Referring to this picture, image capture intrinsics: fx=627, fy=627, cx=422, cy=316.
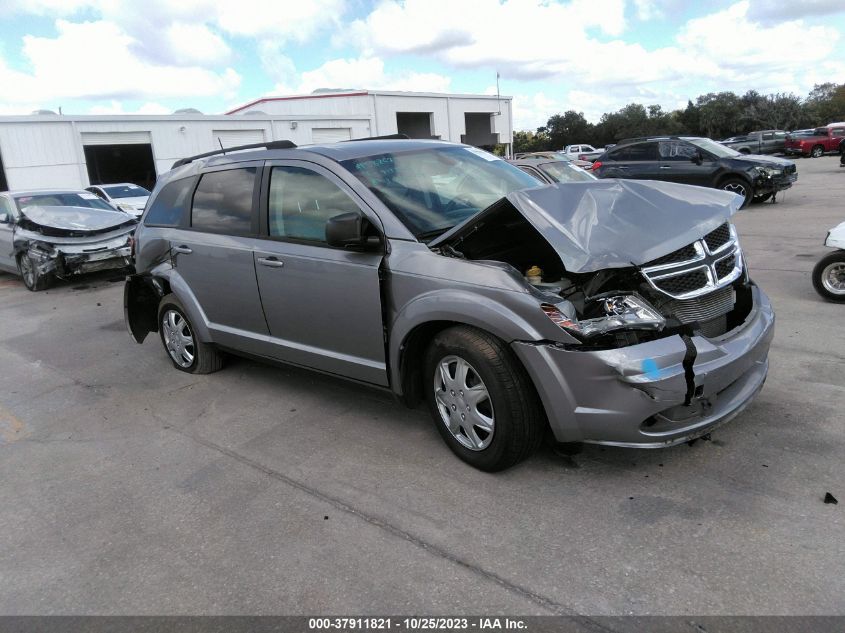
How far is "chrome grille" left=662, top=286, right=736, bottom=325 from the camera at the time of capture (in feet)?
10.5

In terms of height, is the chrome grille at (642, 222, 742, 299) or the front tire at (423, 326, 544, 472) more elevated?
the chrome grille at (642, 222, 742, 299)

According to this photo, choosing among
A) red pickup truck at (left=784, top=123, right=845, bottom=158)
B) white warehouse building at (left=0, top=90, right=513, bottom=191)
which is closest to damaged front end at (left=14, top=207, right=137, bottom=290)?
white warehouse building at (left=0, top=90, right=513, bottom=191)

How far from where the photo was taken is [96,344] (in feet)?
22.9

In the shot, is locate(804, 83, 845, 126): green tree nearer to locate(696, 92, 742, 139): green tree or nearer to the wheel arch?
locate(696, 92, 742, 139): green tree

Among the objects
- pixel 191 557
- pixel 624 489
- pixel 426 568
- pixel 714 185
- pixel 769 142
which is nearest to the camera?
pixel 426 568

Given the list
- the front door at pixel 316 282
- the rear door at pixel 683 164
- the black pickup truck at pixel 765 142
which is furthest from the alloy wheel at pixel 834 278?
the black pickup truck at pixel 765 142

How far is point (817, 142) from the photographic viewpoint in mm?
35500

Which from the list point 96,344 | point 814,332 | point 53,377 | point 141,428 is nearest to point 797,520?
point 814,332

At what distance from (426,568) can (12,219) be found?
11.6m

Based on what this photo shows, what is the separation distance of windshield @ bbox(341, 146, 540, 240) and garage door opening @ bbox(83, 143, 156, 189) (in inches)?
1239

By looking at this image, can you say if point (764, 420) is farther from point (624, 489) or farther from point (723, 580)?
point (723, 580)

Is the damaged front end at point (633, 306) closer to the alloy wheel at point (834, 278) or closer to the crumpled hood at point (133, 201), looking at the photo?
the alloy wheel at point (834, 278)

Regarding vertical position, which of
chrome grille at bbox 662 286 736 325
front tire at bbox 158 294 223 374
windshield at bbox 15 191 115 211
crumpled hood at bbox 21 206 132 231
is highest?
windshield at bbox 15 191 115 211

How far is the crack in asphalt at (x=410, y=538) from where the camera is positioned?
2.43 meters
